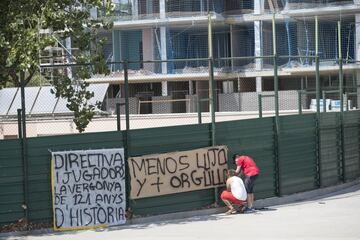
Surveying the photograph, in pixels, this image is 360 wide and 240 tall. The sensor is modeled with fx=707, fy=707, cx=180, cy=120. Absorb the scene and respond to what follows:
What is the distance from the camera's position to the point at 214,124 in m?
15.6

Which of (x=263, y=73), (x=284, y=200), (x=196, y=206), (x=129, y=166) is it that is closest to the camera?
(x=129, y=166)

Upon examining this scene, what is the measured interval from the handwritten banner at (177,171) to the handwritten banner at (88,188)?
0.36 m

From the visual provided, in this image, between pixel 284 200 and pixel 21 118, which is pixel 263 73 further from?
pixel 21 118

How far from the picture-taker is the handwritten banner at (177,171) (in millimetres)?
14562

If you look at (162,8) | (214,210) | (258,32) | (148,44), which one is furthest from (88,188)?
(148,44)

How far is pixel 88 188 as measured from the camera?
46.0 ft

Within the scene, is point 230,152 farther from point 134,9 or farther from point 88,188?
point 134,9

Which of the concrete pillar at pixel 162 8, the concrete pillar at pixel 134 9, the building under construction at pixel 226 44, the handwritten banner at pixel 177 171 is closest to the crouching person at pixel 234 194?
the handwritten banner at pixel 177 171

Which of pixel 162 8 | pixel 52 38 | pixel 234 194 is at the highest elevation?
pixel 162 8

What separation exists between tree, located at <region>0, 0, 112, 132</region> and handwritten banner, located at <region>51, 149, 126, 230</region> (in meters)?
0.99

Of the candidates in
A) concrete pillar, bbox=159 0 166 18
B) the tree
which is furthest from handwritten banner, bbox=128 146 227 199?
concrete pillar, bbox=159 0 166 18

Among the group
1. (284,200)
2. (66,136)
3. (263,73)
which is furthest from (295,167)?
(263,73)

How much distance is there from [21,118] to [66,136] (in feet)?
3.04

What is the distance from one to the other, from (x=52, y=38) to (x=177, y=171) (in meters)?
4.02
